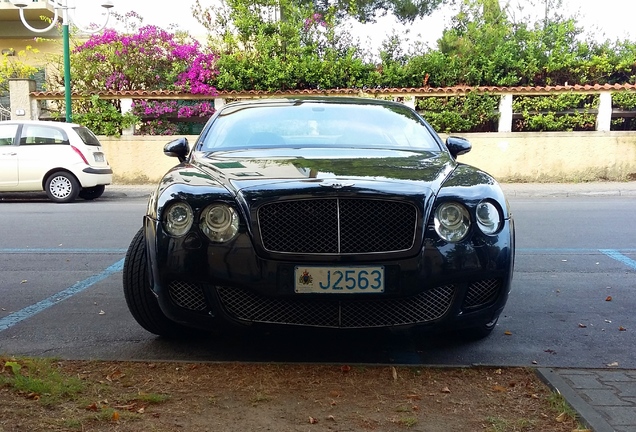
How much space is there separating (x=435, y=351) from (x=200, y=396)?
1421 mm

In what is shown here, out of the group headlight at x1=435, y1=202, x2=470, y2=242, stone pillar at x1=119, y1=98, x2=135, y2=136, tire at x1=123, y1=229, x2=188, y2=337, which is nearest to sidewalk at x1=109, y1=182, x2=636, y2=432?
headlight at x1=435, y1=202, x2=470, y2=242

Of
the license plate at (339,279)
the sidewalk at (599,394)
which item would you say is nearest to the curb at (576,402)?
the sidewalk at (599,394)

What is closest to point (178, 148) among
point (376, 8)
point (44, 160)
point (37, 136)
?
point (44, 160)

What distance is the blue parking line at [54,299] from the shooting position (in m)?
4.27

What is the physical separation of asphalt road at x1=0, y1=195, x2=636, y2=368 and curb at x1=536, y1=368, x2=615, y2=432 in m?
0.37

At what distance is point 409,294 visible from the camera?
304cm

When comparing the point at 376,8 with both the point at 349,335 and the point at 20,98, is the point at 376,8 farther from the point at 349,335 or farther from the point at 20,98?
the point at 349,335

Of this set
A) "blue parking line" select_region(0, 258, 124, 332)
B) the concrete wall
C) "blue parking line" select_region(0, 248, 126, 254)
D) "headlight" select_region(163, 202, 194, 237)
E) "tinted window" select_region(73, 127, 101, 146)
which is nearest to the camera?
"headlight" select_region(163, 202, 194, 237)

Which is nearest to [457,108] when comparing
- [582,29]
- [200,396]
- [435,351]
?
[582,29]

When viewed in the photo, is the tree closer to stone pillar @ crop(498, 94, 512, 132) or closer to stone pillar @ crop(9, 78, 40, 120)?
stone pillar @ crop(498, 94, 512, 132)

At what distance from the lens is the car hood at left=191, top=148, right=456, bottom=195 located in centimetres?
313

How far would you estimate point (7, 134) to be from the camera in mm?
12398

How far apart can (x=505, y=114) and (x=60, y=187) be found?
34.4 ft

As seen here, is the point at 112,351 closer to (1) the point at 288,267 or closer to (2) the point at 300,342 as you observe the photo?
(2) the point at 300,342
